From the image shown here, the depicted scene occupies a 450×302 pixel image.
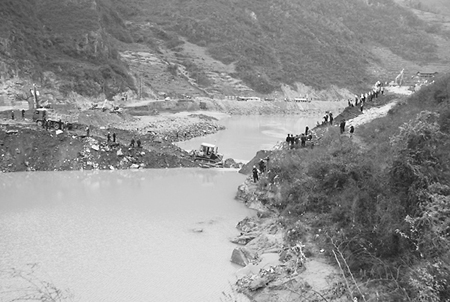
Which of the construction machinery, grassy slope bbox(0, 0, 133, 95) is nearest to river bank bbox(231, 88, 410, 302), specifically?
the construction machinery

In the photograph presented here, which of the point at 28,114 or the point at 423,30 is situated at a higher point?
the point at 423,30

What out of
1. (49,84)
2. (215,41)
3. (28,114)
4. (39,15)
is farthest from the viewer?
(215,41)

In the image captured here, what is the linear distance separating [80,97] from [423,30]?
415ft

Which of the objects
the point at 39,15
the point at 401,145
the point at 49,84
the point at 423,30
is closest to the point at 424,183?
the point at 401,145

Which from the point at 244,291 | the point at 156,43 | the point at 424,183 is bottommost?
the point at 244,291

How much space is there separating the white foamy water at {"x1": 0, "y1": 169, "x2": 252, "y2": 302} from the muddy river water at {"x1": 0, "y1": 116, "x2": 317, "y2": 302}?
0.10 feet

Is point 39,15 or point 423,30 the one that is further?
point 423,30

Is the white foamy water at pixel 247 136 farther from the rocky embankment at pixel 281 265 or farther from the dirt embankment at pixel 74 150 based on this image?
the rocky embankment at pixel 281 265

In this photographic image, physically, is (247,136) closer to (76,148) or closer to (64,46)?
(76,148)

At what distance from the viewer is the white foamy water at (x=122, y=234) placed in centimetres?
1335

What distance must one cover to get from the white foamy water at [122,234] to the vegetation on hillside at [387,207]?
344cm

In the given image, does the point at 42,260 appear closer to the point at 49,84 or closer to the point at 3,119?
the point at 3,119

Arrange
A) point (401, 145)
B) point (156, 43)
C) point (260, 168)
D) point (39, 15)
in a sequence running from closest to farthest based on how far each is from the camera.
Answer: point (401, 145) < point (260, 168) < point (39, 15) < point (156, 43)

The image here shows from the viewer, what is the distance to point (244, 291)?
42.8 ft
